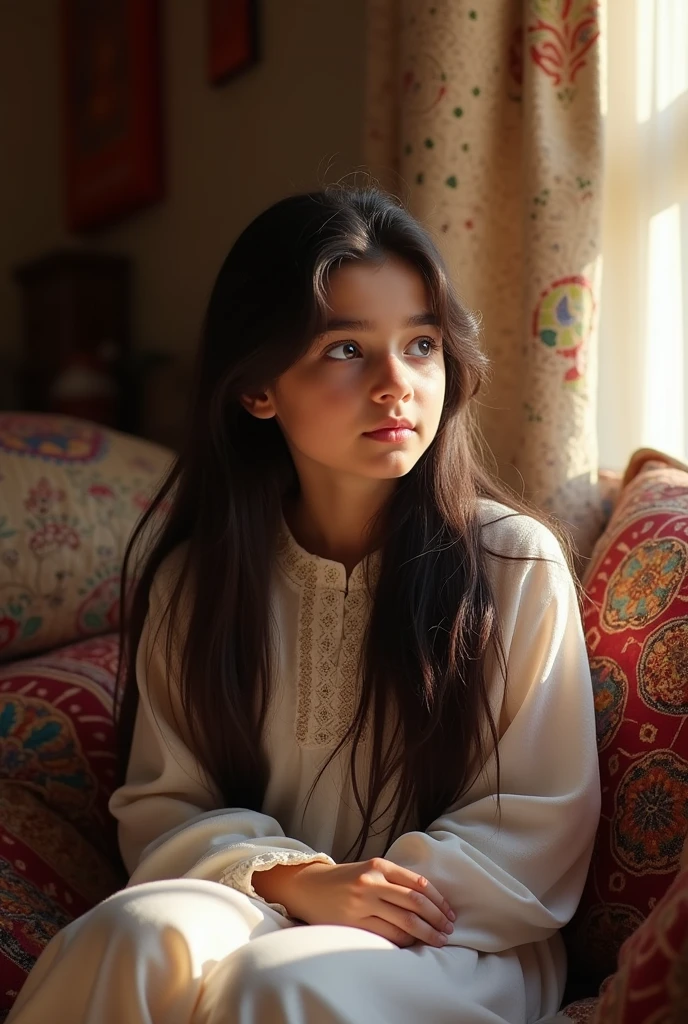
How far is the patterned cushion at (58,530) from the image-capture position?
1.80 meters

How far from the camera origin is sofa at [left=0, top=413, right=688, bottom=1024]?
115 centimetres

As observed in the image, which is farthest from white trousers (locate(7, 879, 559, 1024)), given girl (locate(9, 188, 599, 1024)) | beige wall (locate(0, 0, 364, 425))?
beige wall (locate(0, 0, 364, 425))

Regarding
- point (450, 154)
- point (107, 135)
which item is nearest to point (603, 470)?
point (450, 154)

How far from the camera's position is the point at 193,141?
2797 mm

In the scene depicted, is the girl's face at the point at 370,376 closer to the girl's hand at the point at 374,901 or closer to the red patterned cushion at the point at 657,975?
the girl's hand at the point at 374,901

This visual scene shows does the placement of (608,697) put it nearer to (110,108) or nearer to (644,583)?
(644,583)

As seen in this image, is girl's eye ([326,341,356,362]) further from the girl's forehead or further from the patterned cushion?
the patterned cushion

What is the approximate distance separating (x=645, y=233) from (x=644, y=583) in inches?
22.1

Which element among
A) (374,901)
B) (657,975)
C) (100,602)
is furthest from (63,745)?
(657,975)

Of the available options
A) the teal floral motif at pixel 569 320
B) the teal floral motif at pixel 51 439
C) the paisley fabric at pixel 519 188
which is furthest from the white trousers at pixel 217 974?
the teal floral motif at pixel 51 439

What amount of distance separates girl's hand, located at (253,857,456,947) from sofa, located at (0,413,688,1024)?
0.17m

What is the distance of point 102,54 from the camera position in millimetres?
3064

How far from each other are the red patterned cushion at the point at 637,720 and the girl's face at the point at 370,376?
29cm

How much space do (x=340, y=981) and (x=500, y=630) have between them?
1.38 ft
